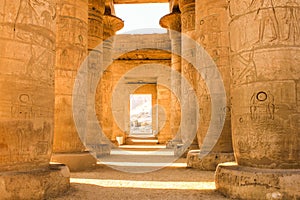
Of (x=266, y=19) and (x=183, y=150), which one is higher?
(x=266, y=19)

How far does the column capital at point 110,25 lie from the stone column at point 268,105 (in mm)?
8335

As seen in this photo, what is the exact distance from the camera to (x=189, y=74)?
8.91m

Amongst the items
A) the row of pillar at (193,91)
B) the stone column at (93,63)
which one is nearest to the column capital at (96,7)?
the stone column at (93,63)

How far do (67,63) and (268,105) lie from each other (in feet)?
13.5

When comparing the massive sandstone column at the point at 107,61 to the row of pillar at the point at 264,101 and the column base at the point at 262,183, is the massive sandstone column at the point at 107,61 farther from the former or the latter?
the column base at the point at 262,183

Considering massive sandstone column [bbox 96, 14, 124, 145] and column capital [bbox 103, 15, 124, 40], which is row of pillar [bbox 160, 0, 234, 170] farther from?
massive sandstone column [bbox 96, 14, 124, 145]

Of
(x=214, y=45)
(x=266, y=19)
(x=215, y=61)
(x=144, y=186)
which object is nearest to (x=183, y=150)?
(x=215, y=61)

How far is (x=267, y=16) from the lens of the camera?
329 cm

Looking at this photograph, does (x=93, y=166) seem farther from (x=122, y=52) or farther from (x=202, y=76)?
(x=122, y=52)

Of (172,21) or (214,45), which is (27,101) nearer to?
(214,45)

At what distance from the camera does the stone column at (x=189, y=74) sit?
8578 millimetres

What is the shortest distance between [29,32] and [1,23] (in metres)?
0.29

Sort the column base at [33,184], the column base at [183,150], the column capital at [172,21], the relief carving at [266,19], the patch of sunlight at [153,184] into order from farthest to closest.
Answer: the column capital at [172,21], the column base at [183,150], the patch of sunlight at [153,184], the relief carving at [266,19], the column base at [33,184]

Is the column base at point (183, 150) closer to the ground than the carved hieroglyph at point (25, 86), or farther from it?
closer to the ground
